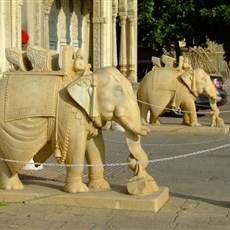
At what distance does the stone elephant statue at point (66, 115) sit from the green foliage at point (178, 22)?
19195 millimetres

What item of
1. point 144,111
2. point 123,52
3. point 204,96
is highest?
point 123,52

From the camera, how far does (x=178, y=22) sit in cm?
2703

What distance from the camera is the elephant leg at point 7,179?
24.5 ft

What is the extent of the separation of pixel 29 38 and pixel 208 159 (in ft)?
19.1

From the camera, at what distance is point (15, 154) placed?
7.29 m

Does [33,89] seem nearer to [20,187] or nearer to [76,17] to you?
[20,187]

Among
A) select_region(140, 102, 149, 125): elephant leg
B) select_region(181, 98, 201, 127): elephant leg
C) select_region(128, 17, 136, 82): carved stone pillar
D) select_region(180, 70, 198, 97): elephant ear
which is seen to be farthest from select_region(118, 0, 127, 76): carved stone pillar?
select_region(180, 70, 198, 97): elephant ear

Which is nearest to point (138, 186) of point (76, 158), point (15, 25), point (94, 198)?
point (94, 198)

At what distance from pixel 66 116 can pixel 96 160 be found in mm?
660

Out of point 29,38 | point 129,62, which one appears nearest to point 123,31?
point 129,62

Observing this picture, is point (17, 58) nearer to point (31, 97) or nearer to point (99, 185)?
point (31, 97)

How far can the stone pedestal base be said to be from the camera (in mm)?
6910

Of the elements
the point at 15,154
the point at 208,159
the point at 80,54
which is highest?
the point at 80,54

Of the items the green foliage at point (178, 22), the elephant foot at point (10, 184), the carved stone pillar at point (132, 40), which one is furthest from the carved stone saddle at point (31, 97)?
the green foliage at point (178, 22)
